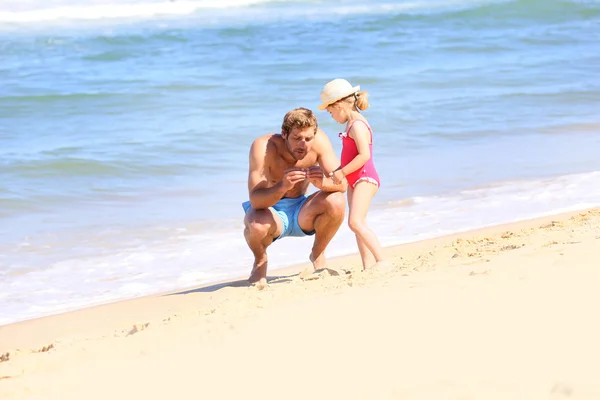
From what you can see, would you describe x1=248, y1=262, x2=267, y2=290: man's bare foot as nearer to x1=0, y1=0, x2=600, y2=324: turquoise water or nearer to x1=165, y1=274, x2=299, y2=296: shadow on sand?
x1=165, y1=274, x2=299, y2=296: shadow on sand

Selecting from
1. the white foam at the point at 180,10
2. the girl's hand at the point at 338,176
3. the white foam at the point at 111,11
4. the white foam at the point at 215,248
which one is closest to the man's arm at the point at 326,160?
the girl's hand at the point at 338,176

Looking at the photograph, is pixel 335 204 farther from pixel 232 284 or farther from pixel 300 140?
pixel 232 284

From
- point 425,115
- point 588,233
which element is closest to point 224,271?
point 588,233

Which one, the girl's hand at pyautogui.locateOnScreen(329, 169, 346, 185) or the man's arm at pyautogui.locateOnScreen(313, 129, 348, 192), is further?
the man's arm at pyautogui.locateOnScreen(313, 129, 348, 192)

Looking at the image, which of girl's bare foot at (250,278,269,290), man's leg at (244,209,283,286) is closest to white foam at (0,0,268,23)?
man's leg at (244,209,283,286)

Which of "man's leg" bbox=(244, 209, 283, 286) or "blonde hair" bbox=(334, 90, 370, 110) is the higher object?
"blonde hair" bbox=(334, 90, 370, 110)

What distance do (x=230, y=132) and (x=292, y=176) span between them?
19.9 ft

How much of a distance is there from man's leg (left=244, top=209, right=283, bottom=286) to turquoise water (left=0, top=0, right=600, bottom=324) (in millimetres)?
621

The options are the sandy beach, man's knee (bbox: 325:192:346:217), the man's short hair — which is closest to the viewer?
the sandy beach

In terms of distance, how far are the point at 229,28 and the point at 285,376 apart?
847 inches

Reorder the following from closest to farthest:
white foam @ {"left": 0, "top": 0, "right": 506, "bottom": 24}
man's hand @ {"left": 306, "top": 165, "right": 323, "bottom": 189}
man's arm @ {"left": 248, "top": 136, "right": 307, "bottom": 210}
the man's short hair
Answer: the man's short hair
man's hand @ {"left": 306, "top": 165, "right": 323, "bottom": 189}
man's arm @ {"left": 248, "top": 136, "right": 307, "bottom": 210}
white foam @ {"left": 0, "top": 0, "right": 506, "bottom": 24}

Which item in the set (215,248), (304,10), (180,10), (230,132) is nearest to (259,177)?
(215,248)

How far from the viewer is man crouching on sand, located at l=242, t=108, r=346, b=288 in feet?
17.1

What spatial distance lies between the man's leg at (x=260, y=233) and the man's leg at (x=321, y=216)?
0.18 m
